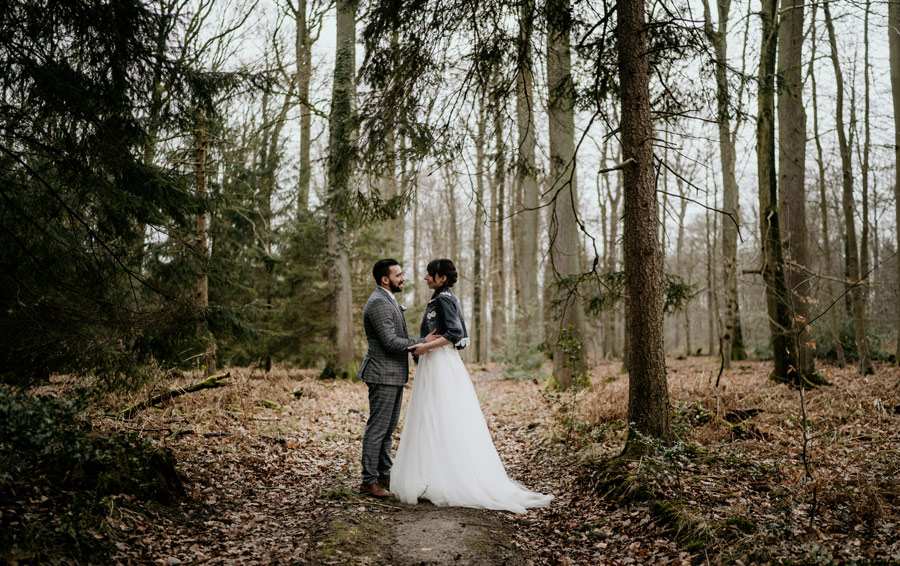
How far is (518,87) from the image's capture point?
21.7ft

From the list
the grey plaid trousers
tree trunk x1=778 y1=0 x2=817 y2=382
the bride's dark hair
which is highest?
tree trunk x1=778 y1=0 x2=817 y2=382

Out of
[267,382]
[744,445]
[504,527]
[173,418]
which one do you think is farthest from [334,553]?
[267,382]

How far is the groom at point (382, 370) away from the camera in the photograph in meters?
5.38

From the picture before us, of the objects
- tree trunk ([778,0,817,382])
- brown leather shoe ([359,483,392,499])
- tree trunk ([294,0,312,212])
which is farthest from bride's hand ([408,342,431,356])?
tree trunk ([294,0,312,212])

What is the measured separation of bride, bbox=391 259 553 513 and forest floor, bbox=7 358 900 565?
0.18 m

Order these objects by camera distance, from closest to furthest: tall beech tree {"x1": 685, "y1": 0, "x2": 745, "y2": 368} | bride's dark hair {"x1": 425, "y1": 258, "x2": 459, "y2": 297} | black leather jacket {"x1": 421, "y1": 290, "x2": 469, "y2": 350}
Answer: black leather jacket {"x1": 421, "y1": 290, "x2": 469, "y2": 350} < bride's dark hair {"x1": 425, "y1": 258, "x2": 459, "y2": 297} < tall beech tree {"x1": 685, "y1": 0, "x2": 745, "y2": 368}

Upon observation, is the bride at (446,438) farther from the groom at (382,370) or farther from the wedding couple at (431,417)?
the groom at (382,370)

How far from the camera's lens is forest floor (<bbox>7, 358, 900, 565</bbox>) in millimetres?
3771

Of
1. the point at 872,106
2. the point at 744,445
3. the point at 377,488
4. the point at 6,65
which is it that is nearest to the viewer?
the point at 6,65

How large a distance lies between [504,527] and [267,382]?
7.61 meters

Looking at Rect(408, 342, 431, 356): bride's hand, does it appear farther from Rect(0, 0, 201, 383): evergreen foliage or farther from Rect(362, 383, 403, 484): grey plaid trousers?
Rect(0, 0, 201, 383): evergreen foliage

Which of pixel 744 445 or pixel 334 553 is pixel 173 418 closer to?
pixel 334 553

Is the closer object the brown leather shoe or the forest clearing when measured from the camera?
the forest clearing

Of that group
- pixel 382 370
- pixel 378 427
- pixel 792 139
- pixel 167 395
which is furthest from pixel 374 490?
pixel 792 139
